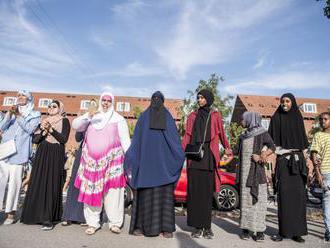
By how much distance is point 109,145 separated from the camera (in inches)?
202

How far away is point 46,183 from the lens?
210 inches

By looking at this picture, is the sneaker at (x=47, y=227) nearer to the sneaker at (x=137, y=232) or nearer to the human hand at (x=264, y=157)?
the sneaker at (x=137, y=232)

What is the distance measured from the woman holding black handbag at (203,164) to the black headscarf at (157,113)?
0.57 metres

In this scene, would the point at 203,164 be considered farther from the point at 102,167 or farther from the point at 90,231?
the point at 90,231

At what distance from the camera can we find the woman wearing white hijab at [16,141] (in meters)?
5.37

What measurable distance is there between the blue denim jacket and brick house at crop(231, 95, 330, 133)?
1436 inches

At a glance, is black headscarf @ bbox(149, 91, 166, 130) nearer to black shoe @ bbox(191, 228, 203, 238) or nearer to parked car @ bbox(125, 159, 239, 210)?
black shoe @ bbox(191, 228, 203, 238)

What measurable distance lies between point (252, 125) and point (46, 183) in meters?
3.41

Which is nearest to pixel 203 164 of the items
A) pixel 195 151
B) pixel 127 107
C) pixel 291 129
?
pixel 195 151

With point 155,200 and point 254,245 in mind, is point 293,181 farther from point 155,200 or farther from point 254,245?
point 155,200

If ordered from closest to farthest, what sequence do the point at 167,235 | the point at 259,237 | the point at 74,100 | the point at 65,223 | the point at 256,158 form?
the point at 167,235
the point at 259,237
the point at 256,158
the point at 65,223
the point at 74,100

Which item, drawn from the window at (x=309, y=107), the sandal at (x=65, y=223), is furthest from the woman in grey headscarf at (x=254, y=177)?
the window at (x=309, y=107)

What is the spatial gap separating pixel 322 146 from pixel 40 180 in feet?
14.9

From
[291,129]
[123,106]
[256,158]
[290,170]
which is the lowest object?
[290,170]
